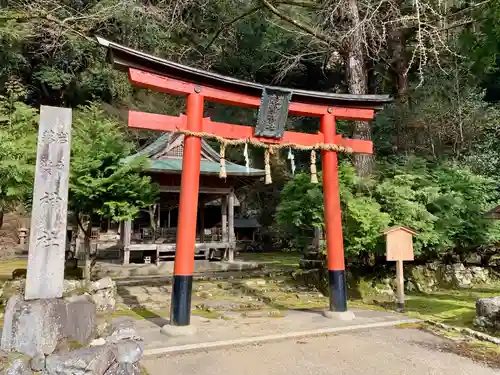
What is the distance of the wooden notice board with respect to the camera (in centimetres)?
765

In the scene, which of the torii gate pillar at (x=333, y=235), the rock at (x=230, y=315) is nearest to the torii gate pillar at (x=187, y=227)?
the rock at (x=230, y=315)

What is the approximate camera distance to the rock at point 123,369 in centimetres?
372

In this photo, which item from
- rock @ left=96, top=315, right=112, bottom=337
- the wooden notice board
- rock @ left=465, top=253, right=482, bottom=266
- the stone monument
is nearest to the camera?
the stone monument

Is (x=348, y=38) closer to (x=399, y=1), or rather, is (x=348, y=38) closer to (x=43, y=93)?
(x=399, y=1)

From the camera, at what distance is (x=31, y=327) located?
4.18 meters

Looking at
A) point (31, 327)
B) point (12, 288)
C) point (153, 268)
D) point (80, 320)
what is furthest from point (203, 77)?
point (153, 268)

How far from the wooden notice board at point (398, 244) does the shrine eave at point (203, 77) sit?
8.37ft

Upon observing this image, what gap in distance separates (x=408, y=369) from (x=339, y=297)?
2.37 m

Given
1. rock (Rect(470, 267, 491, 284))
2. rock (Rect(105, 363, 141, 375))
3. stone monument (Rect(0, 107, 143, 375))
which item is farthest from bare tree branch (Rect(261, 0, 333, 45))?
rock (Rect(105, 363, 141, 375))

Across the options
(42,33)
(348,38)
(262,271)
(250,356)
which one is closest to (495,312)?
(250,356)

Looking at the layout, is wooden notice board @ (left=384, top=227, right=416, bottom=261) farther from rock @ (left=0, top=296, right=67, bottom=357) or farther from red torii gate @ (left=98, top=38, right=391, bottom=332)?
rock @ (left=0, top=296, right=67, bottom=357)

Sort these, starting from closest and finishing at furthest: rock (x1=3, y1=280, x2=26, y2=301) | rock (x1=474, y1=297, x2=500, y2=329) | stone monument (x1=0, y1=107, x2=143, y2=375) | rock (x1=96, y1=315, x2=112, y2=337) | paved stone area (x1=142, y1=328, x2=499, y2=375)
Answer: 1. stone monument (x1=0, y1=107, x2=143, y2=375)
2. paved stone area (x1=142, y1=328, x2=499, y2=375)
3. rock (x1=96, y1=315, x2=112, y2=337)
4. rock (x1=474, y1=297, x2=500, y2=329)
5. rock (x1=3, y1=280, x2=26, y2=301)

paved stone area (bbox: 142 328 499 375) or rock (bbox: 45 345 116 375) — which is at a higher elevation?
rock (bbox: 45 345 116 375)

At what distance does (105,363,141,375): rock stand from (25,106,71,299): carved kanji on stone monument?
135 cm
